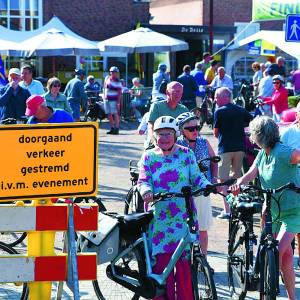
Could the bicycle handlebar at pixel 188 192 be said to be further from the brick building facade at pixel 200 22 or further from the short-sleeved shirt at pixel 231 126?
the brick building facade at pixel 200 22

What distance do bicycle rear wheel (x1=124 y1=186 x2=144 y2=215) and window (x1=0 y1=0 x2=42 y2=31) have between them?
1099 inches

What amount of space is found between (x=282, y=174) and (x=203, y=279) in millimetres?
1197

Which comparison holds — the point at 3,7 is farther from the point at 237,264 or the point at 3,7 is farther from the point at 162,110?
the point at 237,264

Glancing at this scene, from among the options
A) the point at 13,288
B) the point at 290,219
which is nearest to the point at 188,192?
the point at 290,219

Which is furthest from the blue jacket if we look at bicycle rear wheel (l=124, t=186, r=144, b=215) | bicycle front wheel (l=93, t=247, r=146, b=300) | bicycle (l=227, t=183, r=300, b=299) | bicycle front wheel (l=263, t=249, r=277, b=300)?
bicycle front wheel (l=263, t=249, r=277, b=300)

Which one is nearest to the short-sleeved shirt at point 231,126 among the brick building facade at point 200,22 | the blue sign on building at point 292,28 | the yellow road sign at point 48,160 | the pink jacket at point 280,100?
the blue sign on building at point 292,28

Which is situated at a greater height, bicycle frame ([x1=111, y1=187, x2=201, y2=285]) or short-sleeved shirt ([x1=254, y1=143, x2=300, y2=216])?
short-sleeved shirt ([x1=254, y1=143, x2=300, y2=216])

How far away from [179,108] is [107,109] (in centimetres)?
1218

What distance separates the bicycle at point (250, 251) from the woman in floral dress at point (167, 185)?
55cm

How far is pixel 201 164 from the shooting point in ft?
28.9

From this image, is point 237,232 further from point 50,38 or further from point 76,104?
point 50,38

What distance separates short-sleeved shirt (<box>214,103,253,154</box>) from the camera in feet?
39.1

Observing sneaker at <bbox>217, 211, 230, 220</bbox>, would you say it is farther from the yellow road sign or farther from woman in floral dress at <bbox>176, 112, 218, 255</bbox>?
the yellow road sign

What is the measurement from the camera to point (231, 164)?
40.5 ft
